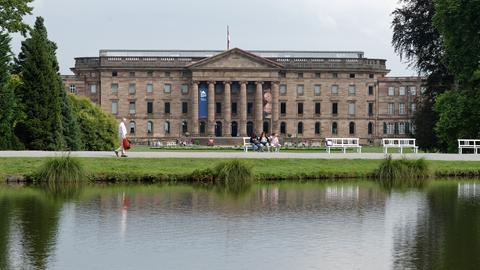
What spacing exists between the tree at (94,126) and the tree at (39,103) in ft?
29.8

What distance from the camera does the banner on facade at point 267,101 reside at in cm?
11262

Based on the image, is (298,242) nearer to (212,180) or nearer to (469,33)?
(212,180)

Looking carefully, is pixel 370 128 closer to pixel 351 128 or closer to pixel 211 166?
pixel 351 128

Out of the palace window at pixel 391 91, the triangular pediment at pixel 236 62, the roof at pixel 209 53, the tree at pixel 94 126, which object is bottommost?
the tree at pixel 94 126

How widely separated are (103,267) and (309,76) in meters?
102

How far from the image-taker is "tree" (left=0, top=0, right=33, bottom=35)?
43.1 metres

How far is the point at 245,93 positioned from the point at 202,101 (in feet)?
19.5

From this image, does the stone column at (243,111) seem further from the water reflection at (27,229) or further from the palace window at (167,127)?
the water reflection at (27,229)

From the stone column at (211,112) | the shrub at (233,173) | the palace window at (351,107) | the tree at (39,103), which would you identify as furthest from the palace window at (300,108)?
the shrub at (233,173)

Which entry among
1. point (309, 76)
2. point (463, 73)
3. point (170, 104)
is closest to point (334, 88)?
point (309, 76)

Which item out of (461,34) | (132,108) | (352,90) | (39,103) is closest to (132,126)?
(132,108)

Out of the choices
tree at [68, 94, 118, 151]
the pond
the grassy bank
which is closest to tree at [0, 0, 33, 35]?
tree at [68, 94, 118, 151]

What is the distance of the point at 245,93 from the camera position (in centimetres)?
11306

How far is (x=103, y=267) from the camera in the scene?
13.2m
